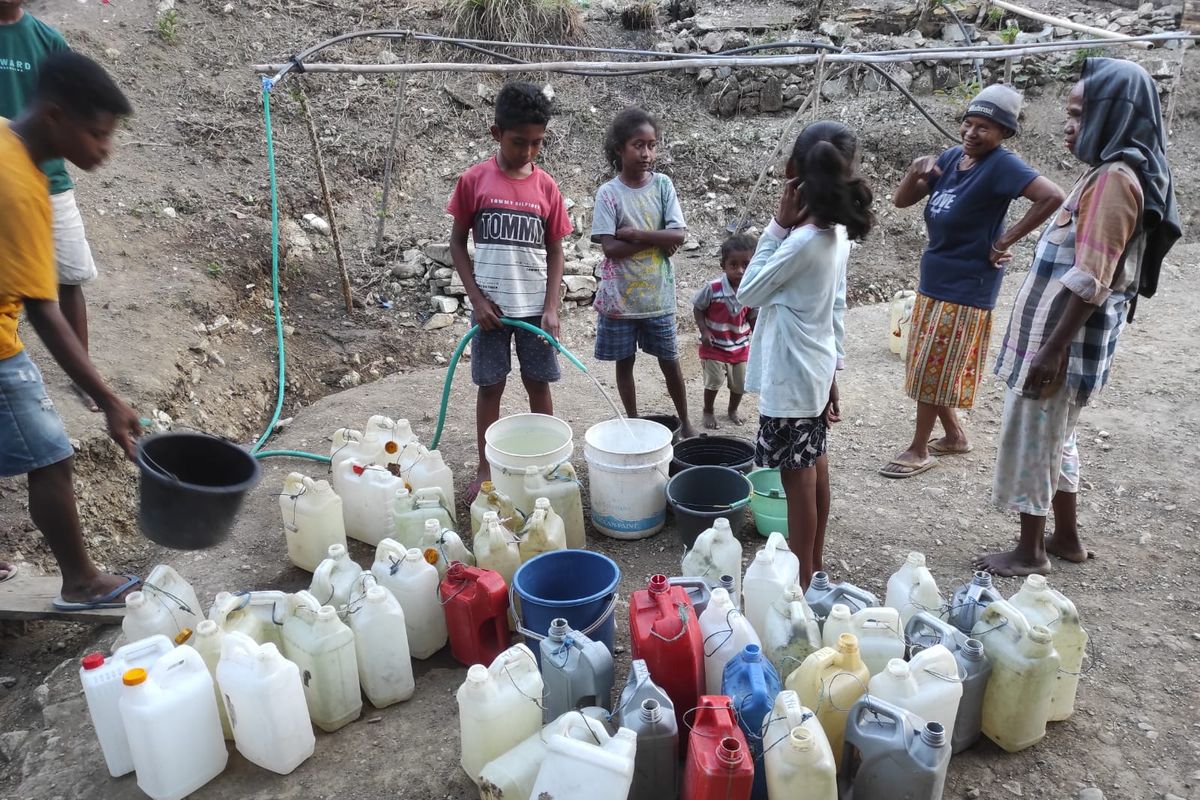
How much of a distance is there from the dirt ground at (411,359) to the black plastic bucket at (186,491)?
2.58 ft

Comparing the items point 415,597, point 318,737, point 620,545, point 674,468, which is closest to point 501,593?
point 415,597

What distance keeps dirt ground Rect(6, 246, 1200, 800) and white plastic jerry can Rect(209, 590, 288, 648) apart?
0.40 metres

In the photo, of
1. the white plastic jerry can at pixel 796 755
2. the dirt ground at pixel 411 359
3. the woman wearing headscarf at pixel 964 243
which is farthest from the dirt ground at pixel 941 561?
the white plastic jerry can at pixel 796 755

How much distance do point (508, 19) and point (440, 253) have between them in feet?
12.5

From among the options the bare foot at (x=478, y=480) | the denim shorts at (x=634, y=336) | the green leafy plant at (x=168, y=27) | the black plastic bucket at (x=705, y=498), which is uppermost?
the green leafy plant at (x=168, y=27)

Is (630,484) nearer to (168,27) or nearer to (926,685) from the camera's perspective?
(926,685)

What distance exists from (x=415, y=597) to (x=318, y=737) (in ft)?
1.81

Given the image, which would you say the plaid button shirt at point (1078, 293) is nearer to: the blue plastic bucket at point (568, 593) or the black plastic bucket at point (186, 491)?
the blue plastic bucket at point (568, 593)

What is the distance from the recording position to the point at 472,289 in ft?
12.7

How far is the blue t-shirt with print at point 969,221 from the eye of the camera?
3.80 m

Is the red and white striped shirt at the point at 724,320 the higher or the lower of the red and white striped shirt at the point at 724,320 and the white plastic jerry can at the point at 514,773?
the higher

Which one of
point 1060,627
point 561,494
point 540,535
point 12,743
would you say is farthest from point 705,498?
point 12,743

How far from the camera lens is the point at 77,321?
416 centimetres

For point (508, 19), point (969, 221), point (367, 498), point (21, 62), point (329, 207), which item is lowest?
point (367, 498)
